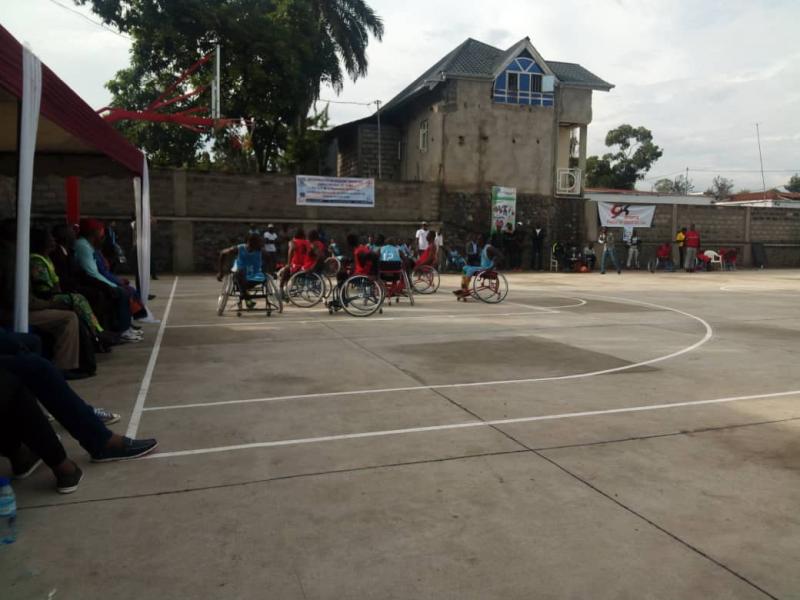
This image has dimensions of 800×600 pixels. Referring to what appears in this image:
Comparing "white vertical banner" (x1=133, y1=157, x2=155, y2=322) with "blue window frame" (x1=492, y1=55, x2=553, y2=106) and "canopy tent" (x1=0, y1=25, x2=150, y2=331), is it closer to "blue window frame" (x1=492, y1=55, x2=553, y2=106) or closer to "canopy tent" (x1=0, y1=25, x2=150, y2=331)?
"canopy tent" (x1=0, y1=25, x2=150, y2=331)

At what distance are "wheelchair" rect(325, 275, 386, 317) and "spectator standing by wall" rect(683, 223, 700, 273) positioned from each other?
691 inches

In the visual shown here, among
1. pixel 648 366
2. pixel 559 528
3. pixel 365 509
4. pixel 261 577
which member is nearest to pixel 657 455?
pixel 559 528

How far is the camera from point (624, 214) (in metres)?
26.2

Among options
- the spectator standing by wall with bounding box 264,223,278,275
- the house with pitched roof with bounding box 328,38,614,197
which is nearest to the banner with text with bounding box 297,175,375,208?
the spectator standing by wall with bounding box 264,223,278,275

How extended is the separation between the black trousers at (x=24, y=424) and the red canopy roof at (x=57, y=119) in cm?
208

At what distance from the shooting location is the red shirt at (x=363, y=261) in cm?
1051

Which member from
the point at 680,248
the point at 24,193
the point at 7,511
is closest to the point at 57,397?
the point at 7,511

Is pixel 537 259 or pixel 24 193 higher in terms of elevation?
pixel 24 193

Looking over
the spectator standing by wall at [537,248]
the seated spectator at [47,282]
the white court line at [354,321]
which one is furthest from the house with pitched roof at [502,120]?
the seated spectator at [47,282]

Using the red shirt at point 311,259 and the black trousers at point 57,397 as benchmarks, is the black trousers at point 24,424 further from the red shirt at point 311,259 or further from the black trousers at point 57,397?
the red shirt at point 311,259

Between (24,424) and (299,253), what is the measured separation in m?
8.69

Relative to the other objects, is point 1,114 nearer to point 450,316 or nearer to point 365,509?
point 365,509

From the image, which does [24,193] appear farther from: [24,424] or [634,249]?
[634,249]

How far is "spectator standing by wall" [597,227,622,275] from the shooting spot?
23.6 metres
